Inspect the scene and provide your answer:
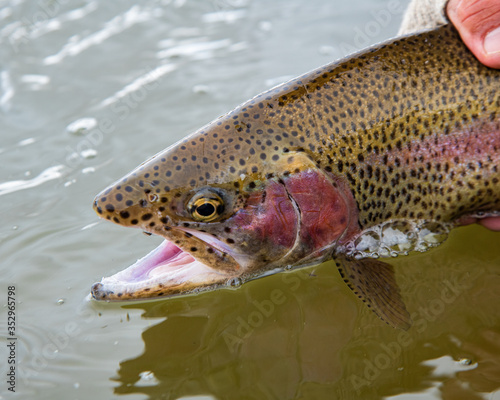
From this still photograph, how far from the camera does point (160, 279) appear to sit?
3.81m

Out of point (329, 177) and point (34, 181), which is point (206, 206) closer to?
point (329, 177)

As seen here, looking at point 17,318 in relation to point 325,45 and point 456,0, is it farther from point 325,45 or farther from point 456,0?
point 325,45

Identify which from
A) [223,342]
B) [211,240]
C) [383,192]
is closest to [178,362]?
[223,342]

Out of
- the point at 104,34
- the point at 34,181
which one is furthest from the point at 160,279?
the point at 104,34

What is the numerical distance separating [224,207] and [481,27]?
230 cm

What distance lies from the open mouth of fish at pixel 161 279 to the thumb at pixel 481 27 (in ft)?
7.76

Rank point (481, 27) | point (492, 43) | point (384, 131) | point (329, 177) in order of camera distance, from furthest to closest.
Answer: point (481, 27)
point (492, 43)
point (384, 131)
point (329, 177)

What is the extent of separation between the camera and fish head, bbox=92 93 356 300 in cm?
357

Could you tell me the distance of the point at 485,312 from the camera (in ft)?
13.0

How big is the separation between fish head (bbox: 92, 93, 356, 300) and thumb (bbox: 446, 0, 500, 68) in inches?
56.5

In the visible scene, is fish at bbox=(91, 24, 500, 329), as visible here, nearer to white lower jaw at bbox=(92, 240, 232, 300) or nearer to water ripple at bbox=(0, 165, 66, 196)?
white lower jaw at bbox=(92, 240, 232, 300)

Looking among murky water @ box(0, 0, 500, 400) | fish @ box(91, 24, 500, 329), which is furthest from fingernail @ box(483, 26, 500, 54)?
murky water @ box(0, 0, 500, 400)

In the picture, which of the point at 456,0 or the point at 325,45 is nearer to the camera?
the point at 456,0

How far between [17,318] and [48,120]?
9.34ft
